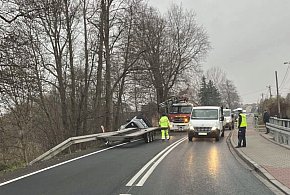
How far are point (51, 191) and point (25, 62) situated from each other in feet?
26.7

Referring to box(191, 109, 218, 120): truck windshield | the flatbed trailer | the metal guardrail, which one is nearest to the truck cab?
box(191, 109, 218, 120): truck windshield

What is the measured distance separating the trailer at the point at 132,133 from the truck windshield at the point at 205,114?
269 centimetres

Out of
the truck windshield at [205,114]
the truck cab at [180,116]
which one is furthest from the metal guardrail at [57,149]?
the truck cab at [180,116]

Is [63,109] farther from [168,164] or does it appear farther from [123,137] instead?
[168,164]

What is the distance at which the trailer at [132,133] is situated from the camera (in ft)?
67.5

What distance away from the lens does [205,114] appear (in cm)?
2533

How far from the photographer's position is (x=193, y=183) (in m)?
9.34

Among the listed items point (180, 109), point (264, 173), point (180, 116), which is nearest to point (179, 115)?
point (180, 116)

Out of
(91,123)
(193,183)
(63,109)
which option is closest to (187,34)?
(91,123)

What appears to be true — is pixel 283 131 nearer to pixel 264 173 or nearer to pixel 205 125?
pixel 205 125

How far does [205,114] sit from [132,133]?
529 centimetres

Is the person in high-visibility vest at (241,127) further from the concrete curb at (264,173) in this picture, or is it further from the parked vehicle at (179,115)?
the parked vehicle at (179,115)

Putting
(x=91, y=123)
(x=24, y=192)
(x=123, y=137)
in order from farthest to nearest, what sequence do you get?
(x=91, y=123) → (x=123, y=137) → (x=24, y=192)

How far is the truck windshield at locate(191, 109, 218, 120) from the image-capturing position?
2506 cm
